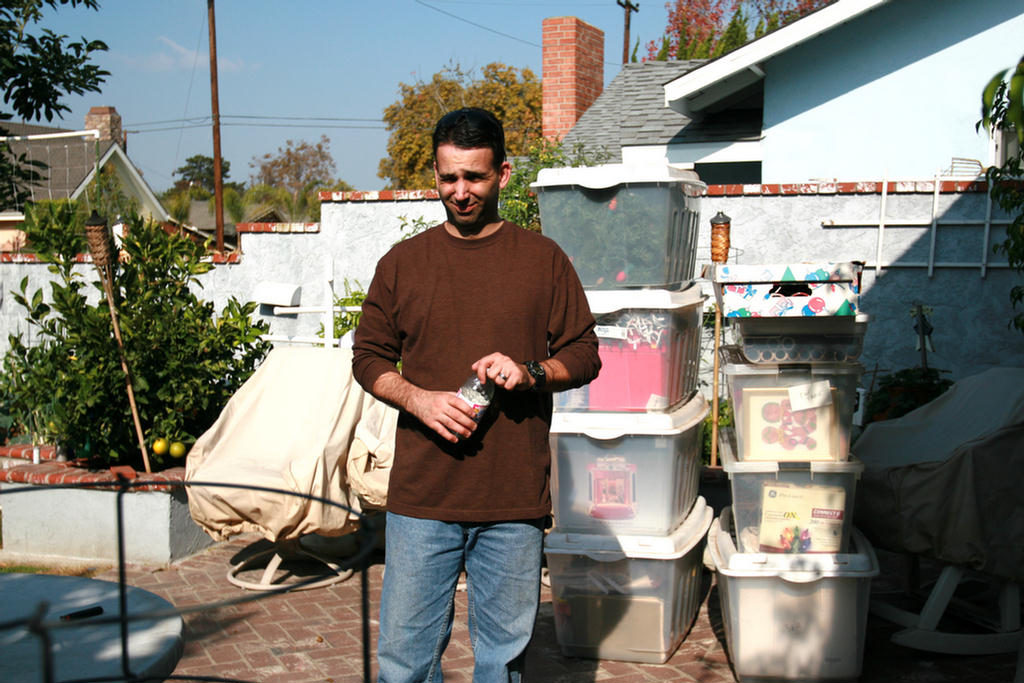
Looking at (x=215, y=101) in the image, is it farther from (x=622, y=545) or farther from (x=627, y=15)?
(x=622, y=545)

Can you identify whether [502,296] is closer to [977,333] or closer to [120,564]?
[120,564]

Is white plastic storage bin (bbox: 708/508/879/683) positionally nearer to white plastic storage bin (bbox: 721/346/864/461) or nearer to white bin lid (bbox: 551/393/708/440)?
white plastic storage bin (bbox: 721/346/864/461)

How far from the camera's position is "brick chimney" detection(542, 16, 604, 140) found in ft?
47.3

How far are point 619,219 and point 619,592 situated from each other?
161 cm

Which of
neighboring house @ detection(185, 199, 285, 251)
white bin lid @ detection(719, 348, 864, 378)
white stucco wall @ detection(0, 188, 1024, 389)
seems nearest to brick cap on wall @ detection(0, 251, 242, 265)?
white stucco wall @ detection(0, 188, 1024, 389)

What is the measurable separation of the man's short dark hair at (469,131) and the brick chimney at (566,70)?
1229cm

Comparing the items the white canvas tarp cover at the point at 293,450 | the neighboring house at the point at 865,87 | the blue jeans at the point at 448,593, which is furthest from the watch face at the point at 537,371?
the neighboring house at the point at 865,87

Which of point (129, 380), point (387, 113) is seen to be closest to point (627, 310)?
point (129, 380)

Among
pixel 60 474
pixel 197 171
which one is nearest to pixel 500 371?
pixel 60 474

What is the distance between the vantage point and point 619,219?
4.07m

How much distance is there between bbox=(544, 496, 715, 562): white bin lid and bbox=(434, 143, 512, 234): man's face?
1.92 m

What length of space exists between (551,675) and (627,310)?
157 cm

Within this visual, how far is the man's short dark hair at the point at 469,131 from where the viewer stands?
2.39 metres

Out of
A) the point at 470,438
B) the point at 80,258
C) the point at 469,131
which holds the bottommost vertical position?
the point at 470,438
